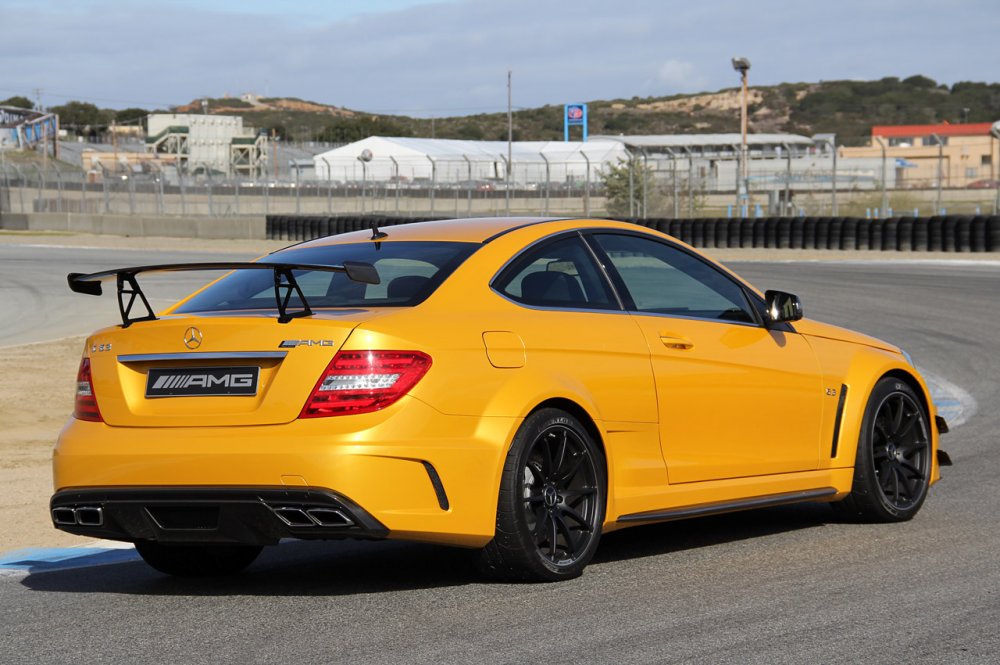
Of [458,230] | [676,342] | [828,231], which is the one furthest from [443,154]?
[676,342]

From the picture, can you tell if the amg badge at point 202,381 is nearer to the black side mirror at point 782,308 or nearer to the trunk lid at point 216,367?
the trunk lid at point 216,367

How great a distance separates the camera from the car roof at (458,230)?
248 inches

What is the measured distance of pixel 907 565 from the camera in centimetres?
621

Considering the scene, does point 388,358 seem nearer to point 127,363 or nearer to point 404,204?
point 127,363

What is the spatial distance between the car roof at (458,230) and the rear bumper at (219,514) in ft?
4.89

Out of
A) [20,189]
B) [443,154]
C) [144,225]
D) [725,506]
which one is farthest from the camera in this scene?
[443,154]

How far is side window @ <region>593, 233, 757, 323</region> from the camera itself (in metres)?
6.59

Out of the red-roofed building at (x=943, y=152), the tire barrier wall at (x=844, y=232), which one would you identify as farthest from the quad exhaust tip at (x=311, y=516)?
the red-roofed building at (x=943, y=152)

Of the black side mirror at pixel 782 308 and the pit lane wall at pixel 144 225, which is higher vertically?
the black side mirror at pixel 782 308

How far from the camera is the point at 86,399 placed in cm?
579

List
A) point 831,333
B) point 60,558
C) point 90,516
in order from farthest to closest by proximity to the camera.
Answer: point 831,333 < point 60,558 < point 90,516

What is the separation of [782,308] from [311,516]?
2.77 m

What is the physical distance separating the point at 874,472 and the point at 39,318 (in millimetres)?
15826

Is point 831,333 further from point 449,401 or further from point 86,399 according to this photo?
point 86,399
